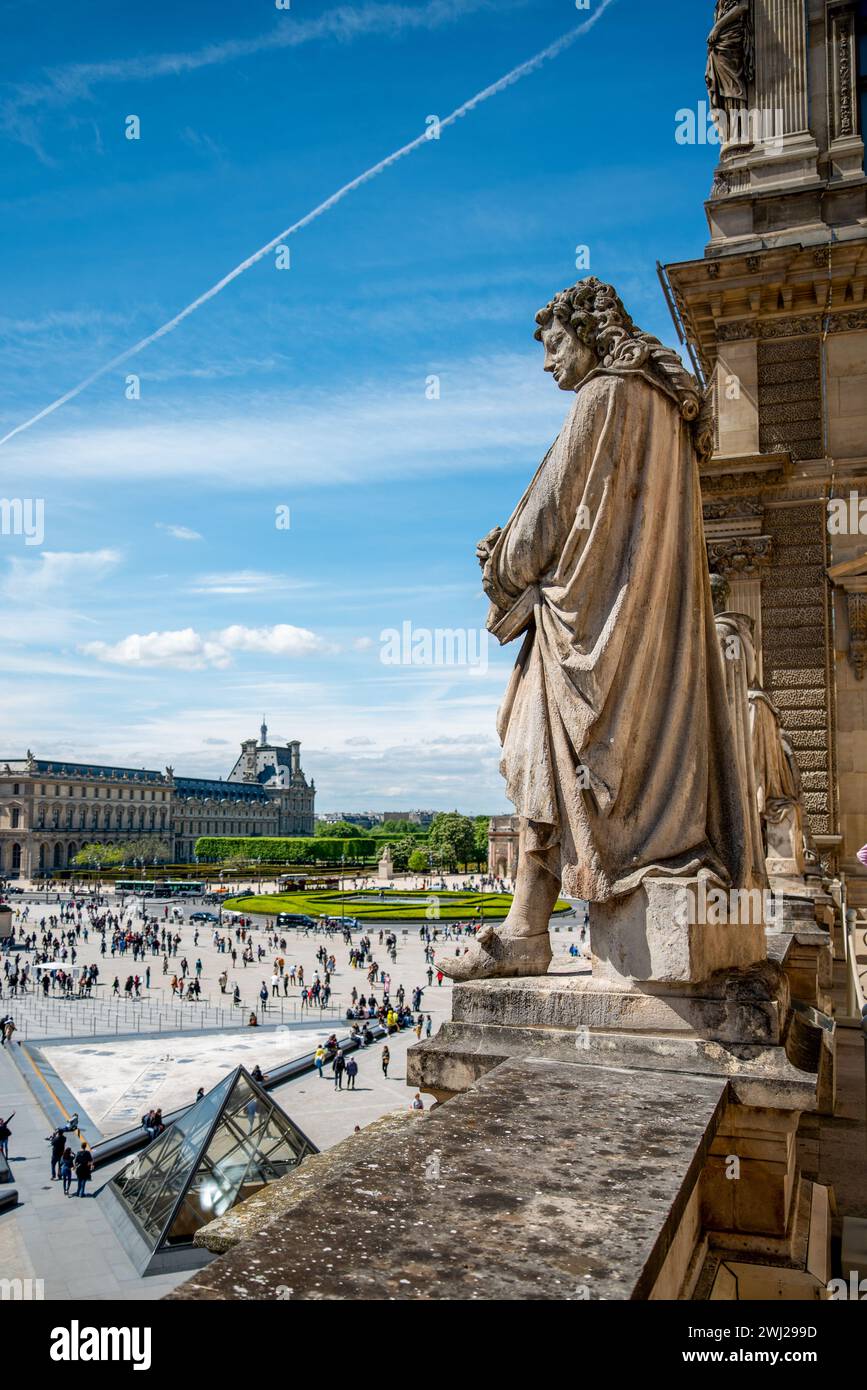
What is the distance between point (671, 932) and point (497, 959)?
0.81 metres

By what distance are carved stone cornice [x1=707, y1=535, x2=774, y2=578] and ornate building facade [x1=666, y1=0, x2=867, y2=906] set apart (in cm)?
2

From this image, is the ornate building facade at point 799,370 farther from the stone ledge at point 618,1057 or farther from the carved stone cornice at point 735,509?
the stone ledge at point 618,1057

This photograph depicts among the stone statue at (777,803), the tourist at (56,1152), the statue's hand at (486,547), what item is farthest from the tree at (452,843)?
the statue's hand at (486,547)

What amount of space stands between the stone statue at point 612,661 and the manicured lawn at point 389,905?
59.9 m

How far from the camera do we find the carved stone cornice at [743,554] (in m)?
15.8

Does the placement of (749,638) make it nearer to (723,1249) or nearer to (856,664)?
(723,1249)

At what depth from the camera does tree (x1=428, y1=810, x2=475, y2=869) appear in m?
117

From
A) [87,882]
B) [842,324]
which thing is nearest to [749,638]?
[842,324]

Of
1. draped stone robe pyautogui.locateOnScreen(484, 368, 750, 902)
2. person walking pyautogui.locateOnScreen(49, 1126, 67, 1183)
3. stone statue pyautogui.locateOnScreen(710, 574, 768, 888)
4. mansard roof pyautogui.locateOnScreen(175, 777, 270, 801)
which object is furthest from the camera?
mansard roof pyautogui.locateOnScreen(175, 777, 270, 801)

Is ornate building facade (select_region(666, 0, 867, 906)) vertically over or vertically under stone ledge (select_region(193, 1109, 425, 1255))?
over

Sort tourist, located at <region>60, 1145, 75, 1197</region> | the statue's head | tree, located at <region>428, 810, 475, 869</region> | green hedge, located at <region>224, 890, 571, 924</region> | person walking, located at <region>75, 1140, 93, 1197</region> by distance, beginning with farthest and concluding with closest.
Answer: tree, located at <region>428, 810, 475, 869</region> < green hedge, located at <region>224, 890, 571, 924</region> < tourist, located at <region>60, 1145, 75, 1197</region> < person walking, located at <region>75, 1140, 93, 1197</region> < the statue's head

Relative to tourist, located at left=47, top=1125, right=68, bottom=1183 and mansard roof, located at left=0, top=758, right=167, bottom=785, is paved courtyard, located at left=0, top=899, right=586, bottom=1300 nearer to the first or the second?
tourist, located at left=47, top=1125, right=68, bottom=1183

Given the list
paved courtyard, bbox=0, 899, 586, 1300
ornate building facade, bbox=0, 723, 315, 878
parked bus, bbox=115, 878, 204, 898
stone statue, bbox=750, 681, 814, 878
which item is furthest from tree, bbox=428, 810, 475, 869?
stone statue, bbox=750, 681, 814, 878

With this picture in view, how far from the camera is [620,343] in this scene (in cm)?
427
